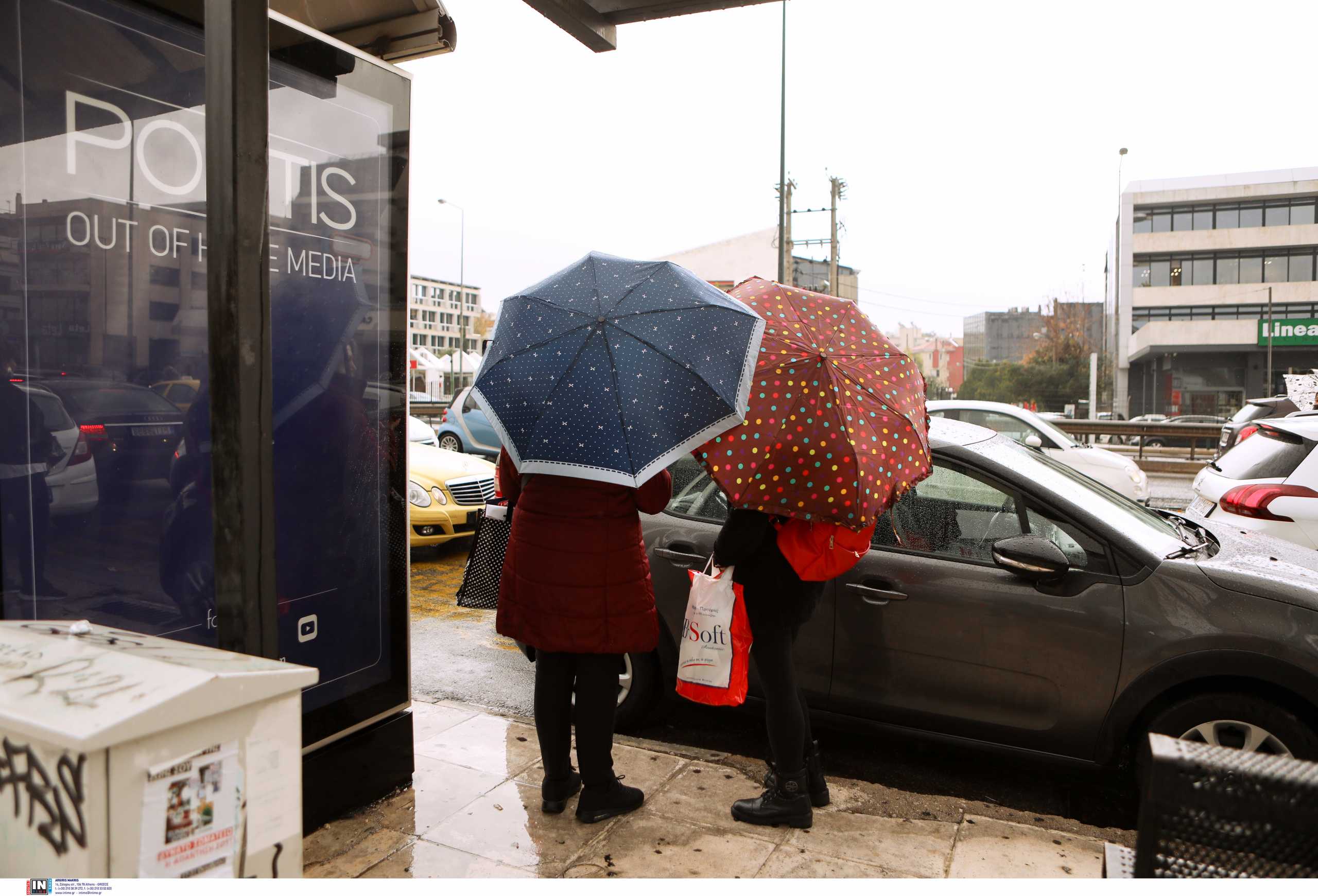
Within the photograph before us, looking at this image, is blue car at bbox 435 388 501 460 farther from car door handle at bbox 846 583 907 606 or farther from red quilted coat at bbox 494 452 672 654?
red quilted coat at bbox 494 452 672 654

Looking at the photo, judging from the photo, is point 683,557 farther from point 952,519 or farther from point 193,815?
point 193,815

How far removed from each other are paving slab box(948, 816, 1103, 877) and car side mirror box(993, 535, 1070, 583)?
0.97m

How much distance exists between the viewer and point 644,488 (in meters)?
3.11

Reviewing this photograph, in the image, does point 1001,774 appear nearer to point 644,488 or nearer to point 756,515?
point 756,515

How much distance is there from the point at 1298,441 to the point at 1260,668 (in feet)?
11.9

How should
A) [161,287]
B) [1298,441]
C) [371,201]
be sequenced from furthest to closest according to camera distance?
[1298,441]
[371,201]
[161,287]

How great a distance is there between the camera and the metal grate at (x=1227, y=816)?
141 cm

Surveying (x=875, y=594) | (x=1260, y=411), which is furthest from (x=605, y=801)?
(x=1260, y=411)

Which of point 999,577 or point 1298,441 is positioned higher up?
point 1298,441

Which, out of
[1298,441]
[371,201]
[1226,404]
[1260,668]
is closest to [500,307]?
[371,201]

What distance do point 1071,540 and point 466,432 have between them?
13.7 m

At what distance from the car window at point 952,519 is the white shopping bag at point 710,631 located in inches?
39.1

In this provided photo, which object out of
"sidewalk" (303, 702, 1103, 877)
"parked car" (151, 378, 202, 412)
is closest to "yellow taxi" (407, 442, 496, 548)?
"sidewalk" (303, 702, 1103, 877)

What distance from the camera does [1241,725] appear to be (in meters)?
3.39
